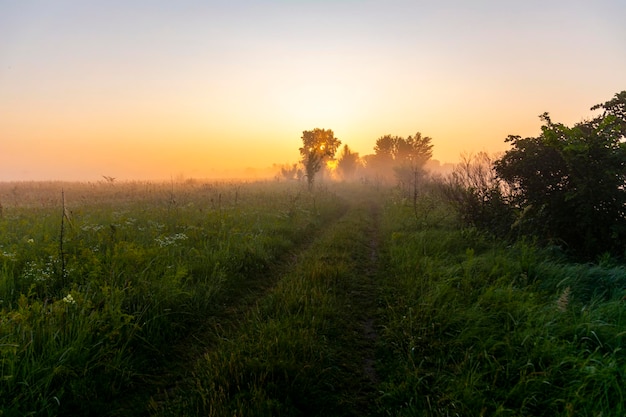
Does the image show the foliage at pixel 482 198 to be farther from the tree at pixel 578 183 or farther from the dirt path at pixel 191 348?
the dirt path at pixel 191 348

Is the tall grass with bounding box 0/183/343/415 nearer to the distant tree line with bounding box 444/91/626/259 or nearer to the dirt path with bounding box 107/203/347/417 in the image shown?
the dirt path with bounding box 107/203/347/417

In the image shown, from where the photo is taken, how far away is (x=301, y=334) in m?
4.34

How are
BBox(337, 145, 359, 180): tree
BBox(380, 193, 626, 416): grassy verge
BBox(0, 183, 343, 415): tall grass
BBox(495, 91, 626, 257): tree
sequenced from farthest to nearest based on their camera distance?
1. BBox(337, 145, 359, 180): tree
2. BBox(495, 91, 626, 257): tree
3. BBox(0, 183, 343, 415): tall grass
4. BBox(380, 193, 626, 416): grassy verge

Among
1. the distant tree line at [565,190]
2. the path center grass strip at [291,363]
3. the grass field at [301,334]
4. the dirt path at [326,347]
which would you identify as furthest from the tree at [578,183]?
the path center grass strip at [291,363]

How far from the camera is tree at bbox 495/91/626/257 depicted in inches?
300

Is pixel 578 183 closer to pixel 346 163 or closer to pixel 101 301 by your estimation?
pixel 101 301

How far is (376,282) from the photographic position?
286 inches

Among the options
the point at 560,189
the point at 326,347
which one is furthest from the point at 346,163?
the point at 326,347

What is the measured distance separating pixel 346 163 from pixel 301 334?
65072mm

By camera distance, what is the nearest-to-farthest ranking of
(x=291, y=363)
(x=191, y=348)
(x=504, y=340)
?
(x=291, y=363), (x=504, y=340), (x=191, y=348)

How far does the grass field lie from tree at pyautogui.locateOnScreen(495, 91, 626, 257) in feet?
4.96

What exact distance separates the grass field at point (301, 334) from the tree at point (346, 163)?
199 ft

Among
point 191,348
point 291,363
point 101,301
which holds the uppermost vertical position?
point 101,301

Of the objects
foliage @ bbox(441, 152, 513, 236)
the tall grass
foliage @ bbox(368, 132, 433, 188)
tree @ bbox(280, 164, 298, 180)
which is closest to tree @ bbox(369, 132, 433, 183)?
foliage @ bbox(368, 132, 433, 188)
